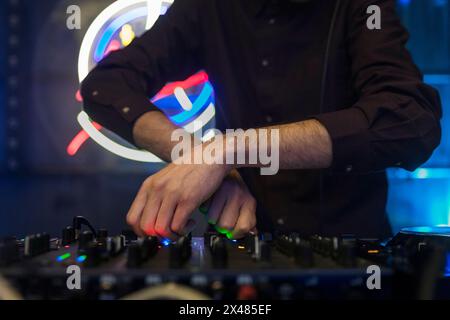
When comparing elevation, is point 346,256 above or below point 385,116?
below

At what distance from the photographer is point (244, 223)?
2.96ft

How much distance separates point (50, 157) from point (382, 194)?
1499 mm

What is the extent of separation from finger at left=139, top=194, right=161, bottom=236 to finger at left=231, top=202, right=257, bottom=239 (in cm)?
16

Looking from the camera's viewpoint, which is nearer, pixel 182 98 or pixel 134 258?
pixel 134 258

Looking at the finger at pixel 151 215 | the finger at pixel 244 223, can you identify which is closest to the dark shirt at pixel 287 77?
the finger at pixel 244 223

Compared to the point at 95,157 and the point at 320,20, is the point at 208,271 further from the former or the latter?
the point at 95,157

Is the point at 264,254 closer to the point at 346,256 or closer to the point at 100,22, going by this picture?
the point at 346,256

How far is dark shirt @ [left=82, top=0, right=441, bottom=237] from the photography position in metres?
1.13

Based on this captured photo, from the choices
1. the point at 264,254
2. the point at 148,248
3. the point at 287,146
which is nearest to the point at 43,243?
the point at 148,248

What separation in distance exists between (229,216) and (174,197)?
14cm

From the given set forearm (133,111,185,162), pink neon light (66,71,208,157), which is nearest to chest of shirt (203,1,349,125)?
forearm (133,111,185,162)

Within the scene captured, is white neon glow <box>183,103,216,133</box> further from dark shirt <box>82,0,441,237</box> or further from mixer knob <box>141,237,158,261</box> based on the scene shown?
mixer knob <box>141,237,158,261</box>

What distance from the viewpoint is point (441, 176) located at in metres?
2.19
